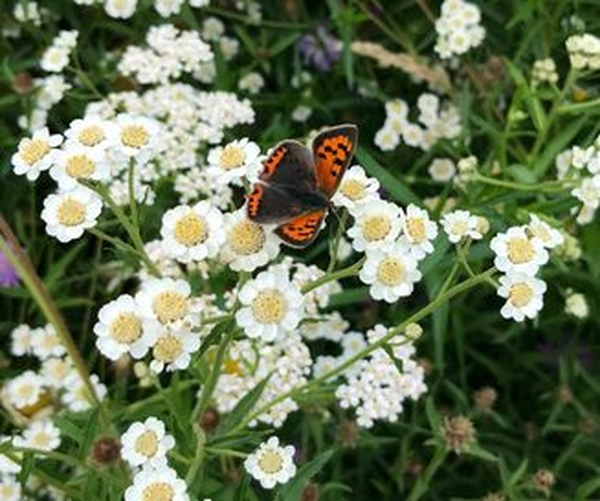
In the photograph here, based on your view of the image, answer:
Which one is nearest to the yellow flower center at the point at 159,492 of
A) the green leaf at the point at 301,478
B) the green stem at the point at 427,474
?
the green leaf at the point at 301,478

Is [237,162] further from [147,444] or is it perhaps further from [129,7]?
[129,7]

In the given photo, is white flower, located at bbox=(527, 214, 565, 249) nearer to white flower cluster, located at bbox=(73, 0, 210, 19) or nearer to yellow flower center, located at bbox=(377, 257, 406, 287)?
yellow flower center, located at bbox=(377, 257, 406, 287)

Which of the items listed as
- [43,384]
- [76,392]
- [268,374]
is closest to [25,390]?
[43,384]

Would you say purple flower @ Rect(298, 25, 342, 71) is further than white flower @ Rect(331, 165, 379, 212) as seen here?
Yes

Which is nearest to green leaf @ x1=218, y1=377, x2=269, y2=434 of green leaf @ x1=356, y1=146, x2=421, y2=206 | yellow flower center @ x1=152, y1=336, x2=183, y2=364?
yellow flower center @ x1=152, y1=336, x2=183, y2=364

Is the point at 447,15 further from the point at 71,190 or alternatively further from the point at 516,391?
the point at 71,190

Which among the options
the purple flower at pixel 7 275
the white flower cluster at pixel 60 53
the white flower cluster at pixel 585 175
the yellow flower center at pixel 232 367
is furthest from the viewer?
the white flower cluster at pixel 60 53

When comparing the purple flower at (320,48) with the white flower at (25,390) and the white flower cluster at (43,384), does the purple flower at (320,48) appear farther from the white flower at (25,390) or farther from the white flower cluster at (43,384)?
the white flower at (25,390)

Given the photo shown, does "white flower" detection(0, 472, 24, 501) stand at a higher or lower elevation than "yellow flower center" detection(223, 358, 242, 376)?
lower
